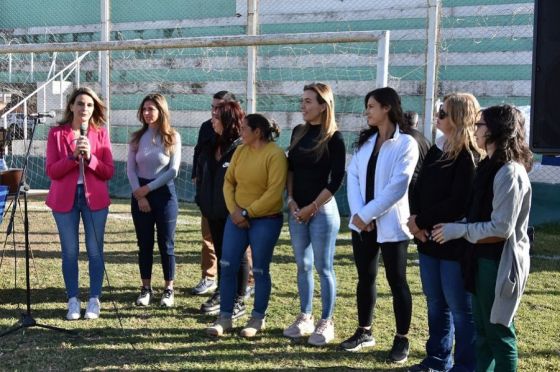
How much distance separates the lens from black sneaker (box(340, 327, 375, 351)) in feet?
15.4

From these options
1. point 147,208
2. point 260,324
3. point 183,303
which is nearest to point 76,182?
point 147,208

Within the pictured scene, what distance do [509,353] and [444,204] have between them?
2.90 feet

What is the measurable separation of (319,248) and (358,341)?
2.18ft

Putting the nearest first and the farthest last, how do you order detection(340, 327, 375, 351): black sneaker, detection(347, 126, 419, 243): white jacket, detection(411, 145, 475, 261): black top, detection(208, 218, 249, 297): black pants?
detection(411, 145, 475, 261): black top → detection(347, 126, 419, 243): white jacket → detection(340, 327, 375, 351): black sneaker → detection(208, 218, 249, 297): black pants

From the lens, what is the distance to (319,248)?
4.79 m

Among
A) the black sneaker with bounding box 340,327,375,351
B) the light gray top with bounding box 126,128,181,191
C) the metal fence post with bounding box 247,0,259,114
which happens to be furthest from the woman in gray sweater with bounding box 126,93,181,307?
the metal fence post with bounding box 247,0,259,114

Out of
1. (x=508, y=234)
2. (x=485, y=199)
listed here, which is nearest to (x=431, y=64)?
(x=485, y=199)

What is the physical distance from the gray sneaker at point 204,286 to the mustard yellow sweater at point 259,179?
4.67 ft

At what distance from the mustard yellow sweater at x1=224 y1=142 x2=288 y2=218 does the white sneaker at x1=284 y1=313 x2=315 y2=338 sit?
0.80m

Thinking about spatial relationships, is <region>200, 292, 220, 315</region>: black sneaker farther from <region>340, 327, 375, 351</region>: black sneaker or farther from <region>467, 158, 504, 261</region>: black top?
<region>467, 158, 504, 261</region>: black top

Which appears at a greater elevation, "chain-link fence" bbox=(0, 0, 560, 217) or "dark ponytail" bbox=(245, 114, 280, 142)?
"chain-link fence" bbox=(0, 0, 560, 217)

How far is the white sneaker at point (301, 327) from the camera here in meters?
4.97

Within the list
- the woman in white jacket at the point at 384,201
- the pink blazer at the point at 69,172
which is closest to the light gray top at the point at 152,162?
the pink blazer at the point at 69,172

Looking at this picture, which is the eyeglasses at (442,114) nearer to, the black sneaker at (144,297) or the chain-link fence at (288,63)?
the black sneaker at (144,297)
